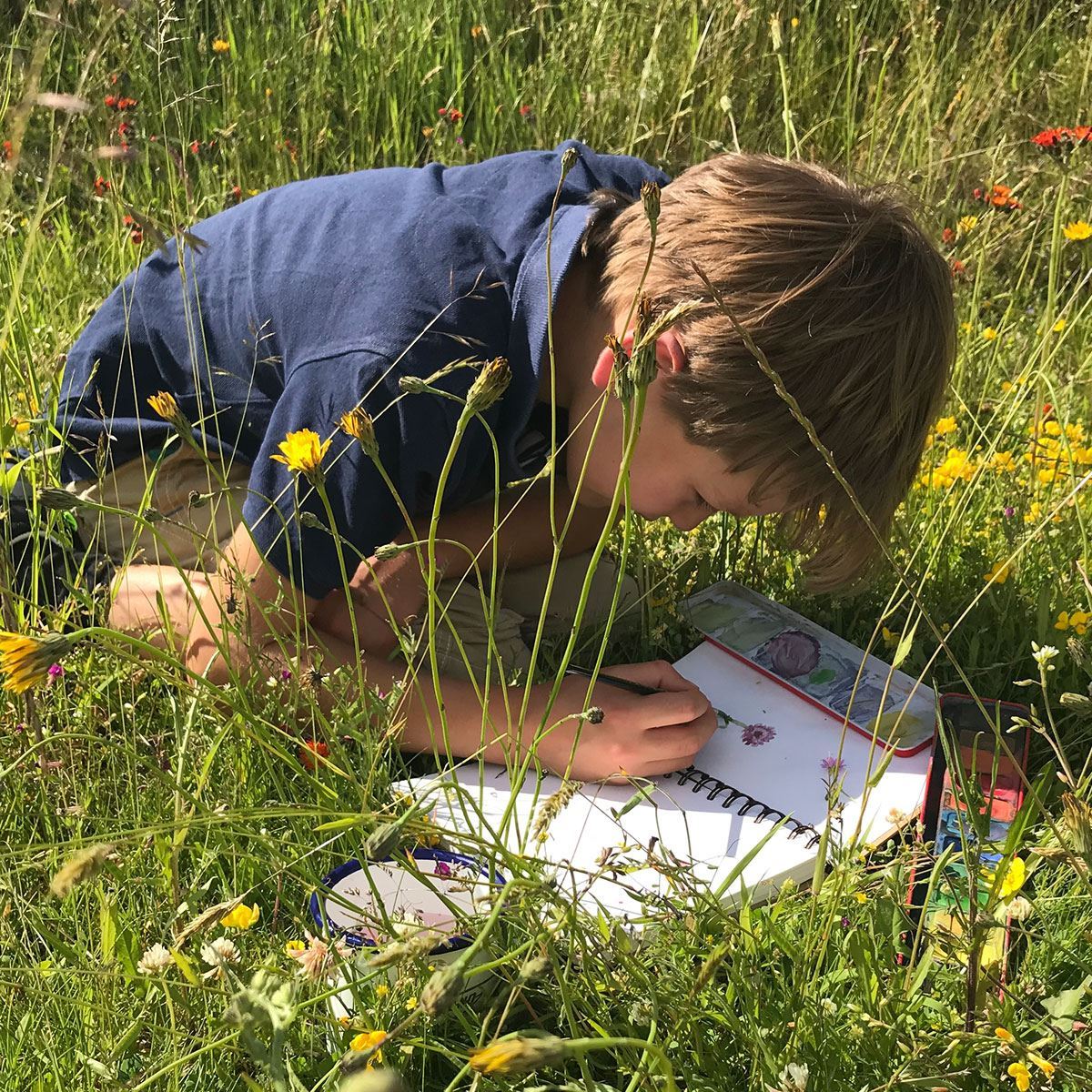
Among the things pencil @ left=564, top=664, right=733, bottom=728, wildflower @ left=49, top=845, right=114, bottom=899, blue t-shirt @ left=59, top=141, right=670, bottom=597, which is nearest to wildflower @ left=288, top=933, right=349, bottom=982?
wildflower @ left=49, top=845, right=114, bottom=899

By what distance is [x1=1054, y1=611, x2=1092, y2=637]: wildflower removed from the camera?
1.69 meters

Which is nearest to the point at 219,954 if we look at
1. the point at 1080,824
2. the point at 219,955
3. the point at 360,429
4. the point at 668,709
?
the point at 219,955

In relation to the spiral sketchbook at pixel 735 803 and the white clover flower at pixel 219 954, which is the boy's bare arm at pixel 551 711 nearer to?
the spiral sketchbook at pixel 735 803

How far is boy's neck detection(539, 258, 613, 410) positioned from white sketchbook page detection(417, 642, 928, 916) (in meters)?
0.51

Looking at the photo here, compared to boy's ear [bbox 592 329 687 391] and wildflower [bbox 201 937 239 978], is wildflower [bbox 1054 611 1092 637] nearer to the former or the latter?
boy's ear [bbox 592 329 687 391]

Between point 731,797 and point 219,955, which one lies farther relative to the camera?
point 731,797

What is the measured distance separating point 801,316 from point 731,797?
621 mm

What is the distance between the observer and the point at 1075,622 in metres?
1.70

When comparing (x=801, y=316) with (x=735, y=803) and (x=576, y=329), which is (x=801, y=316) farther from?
(x=735, y=803)

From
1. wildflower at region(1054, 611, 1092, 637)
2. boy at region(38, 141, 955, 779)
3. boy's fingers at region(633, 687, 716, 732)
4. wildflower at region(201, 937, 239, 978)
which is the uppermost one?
boy at region(38, 141, 955, 779)

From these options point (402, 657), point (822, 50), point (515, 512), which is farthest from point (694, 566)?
point (822, 50)

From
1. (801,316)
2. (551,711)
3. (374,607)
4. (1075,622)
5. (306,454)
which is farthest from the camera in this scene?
(374,607)

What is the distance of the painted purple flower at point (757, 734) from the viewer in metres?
1.63

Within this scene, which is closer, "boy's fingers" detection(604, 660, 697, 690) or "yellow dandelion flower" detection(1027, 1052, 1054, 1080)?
"yellow dandelion flower" detection(1027, 1052, 1054, 1080)
